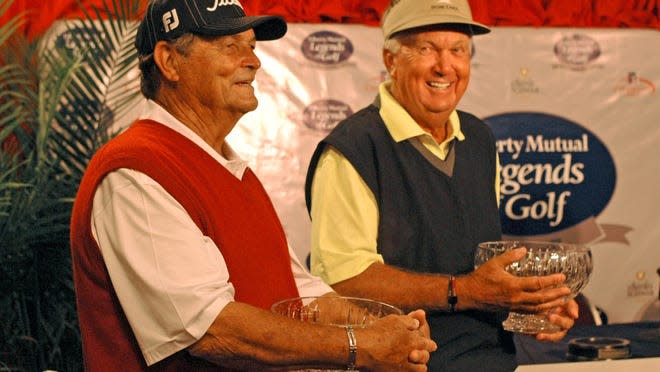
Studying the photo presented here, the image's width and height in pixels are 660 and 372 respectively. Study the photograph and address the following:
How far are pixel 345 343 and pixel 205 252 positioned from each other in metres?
0.30

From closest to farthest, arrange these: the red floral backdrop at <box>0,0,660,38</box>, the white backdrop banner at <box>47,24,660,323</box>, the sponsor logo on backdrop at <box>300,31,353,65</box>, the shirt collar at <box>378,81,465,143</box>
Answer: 1. the shirt collar at <box>378,81,465,143</box>
2. the red floral backdrop at <box>0,0,660,38</box>
3. the sponsor logo on backdrop at <box>300,31,353,65</box>
4. the white backdrop banner at <box>47,24,660,323</box>

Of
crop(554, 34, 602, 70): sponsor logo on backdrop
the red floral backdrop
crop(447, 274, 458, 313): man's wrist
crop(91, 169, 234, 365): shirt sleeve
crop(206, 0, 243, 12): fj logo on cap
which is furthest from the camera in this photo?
crop(554, 34, 602, 70): sponsor logo on backdrop

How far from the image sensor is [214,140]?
6.18 feet

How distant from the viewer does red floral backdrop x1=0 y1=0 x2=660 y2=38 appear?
4.20 metres

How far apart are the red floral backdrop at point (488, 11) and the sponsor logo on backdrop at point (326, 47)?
0.31 feet

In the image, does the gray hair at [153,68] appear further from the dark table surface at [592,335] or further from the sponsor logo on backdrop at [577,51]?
the sponsor logo on backdrop at [577,51]

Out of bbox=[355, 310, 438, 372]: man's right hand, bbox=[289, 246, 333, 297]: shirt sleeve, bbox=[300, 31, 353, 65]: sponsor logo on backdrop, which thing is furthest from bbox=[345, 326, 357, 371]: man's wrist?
bbox=[300, 31, 353, 65]: sponsor logo on backdrop

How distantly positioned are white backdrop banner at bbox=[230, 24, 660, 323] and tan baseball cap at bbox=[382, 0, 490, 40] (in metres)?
1.95

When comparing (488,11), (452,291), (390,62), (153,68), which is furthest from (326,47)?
(153,68)

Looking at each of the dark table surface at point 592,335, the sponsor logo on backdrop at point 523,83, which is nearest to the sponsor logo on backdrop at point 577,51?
the sponsor logo on backdrop at point 523,83

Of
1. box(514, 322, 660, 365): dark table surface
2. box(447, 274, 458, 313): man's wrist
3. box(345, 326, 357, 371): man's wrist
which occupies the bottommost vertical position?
box(514, 322, 660, 365): dark table surface

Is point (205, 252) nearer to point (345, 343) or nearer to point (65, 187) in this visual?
point (345, 343)

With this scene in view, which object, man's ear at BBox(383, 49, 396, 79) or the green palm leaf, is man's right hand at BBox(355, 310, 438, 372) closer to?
man's ear at BBox(383, 49, 396, 79)

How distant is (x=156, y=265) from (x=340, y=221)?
0.88 m
